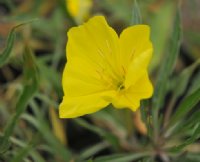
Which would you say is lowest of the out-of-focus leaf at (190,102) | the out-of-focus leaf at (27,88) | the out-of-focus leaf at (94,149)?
the out-of-focus leaf at (94,149)

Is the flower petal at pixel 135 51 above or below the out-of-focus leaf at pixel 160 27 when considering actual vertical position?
above

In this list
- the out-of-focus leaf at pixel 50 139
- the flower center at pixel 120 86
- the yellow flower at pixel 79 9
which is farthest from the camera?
the yellow flower at pixel 79 9

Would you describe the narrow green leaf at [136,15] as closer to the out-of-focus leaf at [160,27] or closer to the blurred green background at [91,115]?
the blurred green background at [91,115]

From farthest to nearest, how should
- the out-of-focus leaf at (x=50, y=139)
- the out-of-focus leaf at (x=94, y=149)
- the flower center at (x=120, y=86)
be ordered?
the out-of-focus leaf at (x=94, y=149), the out-of-focus leaf at (x=50, y=139), the flower center at (x=120, y=86)

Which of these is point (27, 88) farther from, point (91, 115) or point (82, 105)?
point (91, 115)

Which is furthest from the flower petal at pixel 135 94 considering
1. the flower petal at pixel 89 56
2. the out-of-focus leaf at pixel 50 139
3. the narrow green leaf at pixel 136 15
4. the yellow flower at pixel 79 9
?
the yellow flower at pixel 79 9

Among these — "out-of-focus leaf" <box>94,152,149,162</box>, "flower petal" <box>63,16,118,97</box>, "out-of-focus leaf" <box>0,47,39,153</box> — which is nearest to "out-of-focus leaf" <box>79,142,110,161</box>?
"out-of-focus leaf" <box>94,152,149,162</box>

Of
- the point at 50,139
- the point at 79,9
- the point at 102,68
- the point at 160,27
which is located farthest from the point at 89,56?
the point at 160,27

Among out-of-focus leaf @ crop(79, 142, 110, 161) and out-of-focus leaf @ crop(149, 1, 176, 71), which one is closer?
out-of-focus leaf @ crop(79, 142, 110, 161)

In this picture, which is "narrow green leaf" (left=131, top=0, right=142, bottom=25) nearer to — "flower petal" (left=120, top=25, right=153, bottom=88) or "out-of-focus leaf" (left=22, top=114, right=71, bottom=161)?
"flower petal" (left=120, top=25, right=153, bottom=88)
